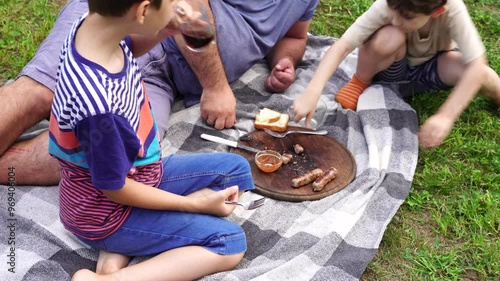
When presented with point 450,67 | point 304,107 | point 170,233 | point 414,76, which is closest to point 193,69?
point 304,107

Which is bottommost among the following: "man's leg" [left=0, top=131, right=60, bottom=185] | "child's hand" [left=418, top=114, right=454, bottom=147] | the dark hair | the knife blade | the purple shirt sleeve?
"man's leg" [left=0, top=131, right=60, bottom=185]

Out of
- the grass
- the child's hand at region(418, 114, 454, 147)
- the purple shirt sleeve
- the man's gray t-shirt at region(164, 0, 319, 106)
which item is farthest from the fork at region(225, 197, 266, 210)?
the man's gray t-shirt at region(164, 0, 319, 106)

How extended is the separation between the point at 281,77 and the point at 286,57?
0.21 meters

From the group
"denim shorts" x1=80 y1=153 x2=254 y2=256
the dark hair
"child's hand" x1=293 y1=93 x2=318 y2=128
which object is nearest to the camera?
the dark hair

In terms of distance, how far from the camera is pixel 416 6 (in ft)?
8.63

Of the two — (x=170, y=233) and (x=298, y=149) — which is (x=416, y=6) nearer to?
(x=298, y=149)

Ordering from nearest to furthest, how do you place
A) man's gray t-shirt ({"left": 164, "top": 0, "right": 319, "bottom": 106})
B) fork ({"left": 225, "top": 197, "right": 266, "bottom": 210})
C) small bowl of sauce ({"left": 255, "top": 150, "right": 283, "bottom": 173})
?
fork ({"left": 225, "top": 197, "right": 266, "bottom": 210}) → small bowl of sauce ({"left": 255, "top": 150, "right": 283, "bottom": 173}) → man's gray t-shirt ({"left": 164, "top": 0, "right": 319, "bottom": 106})

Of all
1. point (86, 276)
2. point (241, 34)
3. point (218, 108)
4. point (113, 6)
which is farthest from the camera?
point (241, 34)

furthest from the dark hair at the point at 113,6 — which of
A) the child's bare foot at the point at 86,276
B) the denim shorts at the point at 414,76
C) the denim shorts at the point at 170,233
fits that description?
the denim shorts at the point at 414,76

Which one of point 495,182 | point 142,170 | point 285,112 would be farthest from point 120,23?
point 495,182

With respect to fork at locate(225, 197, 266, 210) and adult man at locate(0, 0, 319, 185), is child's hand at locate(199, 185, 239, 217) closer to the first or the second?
fork at locate(225, 197, 266, 210)

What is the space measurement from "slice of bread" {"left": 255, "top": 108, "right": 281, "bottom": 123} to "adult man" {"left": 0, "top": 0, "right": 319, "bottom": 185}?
142 mm

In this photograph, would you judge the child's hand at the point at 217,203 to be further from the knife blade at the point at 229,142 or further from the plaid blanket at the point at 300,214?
the knife blade at the point at 229,142

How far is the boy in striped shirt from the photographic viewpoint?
176 cm
